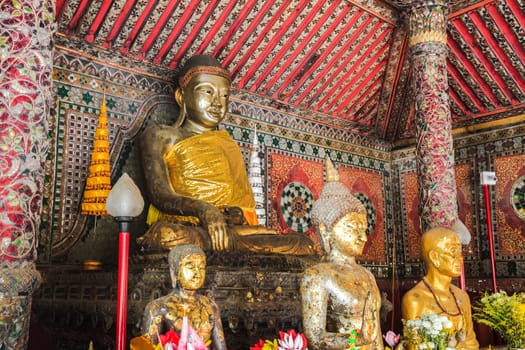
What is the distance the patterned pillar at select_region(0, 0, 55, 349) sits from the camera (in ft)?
9.07

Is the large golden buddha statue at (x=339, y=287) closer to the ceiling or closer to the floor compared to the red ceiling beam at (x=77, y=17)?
closer to the floor

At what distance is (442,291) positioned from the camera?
10.9 ft

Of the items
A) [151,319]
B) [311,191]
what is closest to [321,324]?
[151,319]

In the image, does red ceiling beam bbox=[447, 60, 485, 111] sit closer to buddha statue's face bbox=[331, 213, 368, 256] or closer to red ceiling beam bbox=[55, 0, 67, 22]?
red ceiling beam bbox=[55, 0, 67, 22]

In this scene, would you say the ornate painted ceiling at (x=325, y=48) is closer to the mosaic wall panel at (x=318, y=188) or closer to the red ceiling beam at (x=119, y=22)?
A: the red ceiling beam at (x=119, y=22)

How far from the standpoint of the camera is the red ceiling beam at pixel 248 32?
20.5 ft

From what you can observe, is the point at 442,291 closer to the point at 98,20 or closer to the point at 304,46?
the point at 98,20

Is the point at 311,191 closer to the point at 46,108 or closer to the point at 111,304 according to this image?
the point at 111,304

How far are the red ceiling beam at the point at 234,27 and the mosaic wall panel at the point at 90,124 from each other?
0.67 metres

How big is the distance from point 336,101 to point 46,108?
540 centimetres

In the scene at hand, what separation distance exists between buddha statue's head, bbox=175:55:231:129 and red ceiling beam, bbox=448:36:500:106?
3428 mm

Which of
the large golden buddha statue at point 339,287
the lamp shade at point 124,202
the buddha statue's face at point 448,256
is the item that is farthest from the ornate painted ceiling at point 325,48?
the buddha statue's face at point 448,256

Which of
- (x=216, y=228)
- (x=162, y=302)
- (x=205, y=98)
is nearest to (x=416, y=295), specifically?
(x=162, y=302)

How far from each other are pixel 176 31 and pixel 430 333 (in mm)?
4437
